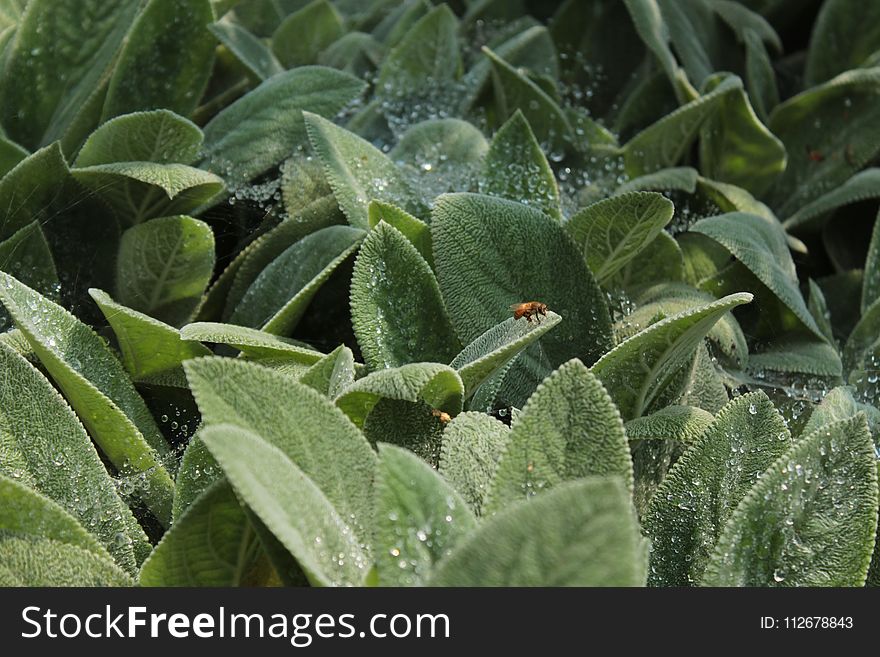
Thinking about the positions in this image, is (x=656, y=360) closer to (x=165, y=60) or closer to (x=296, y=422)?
(x=296, y=422)

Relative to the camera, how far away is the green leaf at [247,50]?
1.42m

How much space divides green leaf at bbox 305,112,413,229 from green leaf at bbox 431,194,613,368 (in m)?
0.14

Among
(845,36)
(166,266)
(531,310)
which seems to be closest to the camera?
(531,310)

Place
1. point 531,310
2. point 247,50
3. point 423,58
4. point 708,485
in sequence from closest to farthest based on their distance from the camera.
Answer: point 708,485 < point 531,310 < point 247,50 < point 423,58

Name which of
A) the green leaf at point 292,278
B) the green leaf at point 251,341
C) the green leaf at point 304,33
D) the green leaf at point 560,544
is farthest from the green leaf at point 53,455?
the green leaf at point 304,33

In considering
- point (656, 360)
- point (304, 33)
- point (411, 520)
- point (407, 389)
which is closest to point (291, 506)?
point (411, 520)

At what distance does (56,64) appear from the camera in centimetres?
133

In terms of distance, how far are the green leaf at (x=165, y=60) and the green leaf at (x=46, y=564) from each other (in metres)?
0.68

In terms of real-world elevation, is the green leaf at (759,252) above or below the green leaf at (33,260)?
below

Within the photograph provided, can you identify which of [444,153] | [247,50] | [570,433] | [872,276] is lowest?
[872,276]

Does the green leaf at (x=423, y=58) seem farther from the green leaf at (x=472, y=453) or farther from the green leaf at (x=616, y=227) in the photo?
the green leaf at (x=472, y=453)

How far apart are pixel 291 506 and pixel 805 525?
1.21 feet

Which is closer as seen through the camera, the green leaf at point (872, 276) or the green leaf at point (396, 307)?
the green leaf at point (396, 307)

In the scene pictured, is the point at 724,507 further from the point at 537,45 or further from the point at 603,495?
the point at 537,45
